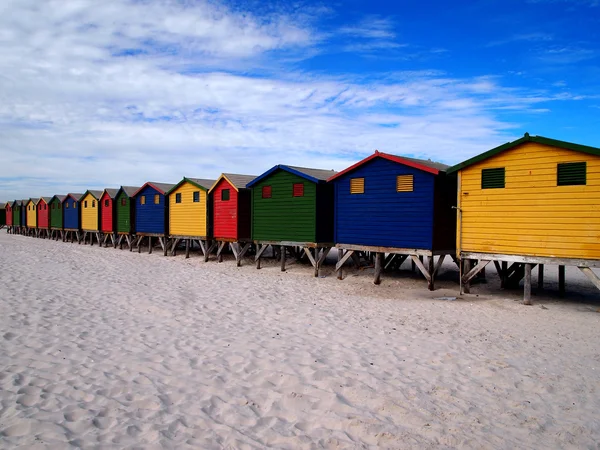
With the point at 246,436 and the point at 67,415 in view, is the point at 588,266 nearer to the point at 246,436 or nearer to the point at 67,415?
the point at 246,436

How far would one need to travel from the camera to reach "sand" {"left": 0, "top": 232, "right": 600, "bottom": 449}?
5.13 meters

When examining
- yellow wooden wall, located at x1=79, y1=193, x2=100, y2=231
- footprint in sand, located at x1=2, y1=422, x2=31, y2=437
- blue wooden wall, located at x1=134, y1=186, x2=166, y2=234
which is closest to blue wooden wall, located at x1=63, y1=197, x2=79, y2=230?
yellow wooden wall, located at x1=79, y1=193, x2=100, y2=231

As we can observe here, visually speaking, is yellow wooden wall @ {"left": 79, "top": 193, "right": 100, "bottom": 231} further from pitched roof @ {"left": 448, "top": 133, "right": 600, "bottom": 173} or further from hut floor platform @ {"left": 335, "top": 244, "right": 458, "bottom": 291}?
pitched roof @ {"left": 448, "top": 133, "right": 600, "bottom": 173}

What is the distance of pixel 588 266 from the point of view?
11914 mm

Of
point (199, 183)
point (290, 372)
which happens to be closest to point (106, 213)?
point (199, 183)

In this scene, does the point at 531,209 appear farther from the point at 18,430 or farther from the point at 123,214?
the point at 123,214

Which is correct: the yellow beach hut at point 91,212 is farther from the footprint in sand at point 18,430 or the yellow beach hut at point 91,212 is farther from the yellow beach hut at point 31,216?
the footprint in sand at point 18,430

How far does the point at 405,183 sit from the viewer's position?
15664 millimetres

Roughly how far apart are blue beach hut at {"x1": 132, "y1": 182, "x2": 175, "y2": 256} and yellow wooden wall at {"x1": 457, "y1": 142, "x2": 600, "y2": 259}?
63.1ft

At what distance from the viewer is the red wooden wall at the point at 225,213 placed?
2286 cm

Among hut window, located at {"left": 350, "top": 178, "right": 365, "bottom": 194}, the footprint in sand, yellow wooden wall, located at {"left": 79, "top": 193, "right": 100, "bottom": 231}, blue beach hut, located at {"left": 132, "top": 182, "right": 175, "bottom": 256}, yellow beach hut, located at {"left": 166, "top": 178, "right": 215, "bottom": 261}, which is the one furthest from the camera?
yellow wooden wall, located at {"left": 79, "top": 193, "right": 100, "bottom": 231}

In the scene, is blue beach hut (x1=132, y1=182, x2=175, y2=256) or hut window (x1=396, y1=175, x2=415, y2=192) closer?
hut window (x1=396, y1=175, x2=415, y2=192)

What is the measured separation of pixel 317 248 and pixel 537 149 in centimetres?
921

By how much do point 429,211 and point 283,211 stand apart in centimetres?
718
